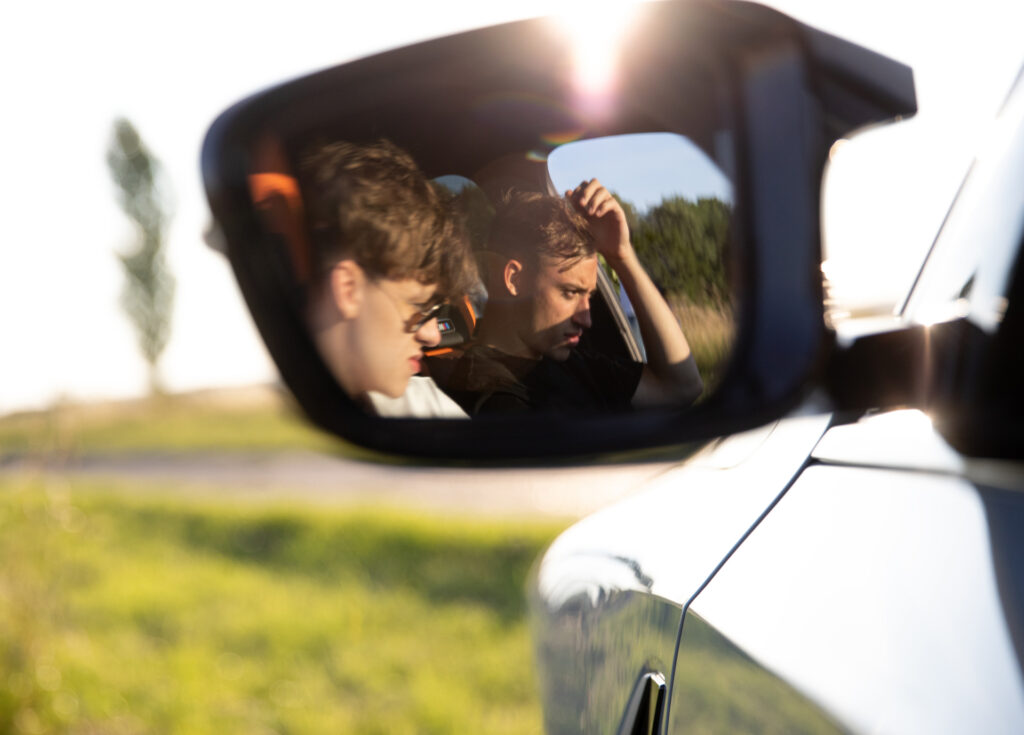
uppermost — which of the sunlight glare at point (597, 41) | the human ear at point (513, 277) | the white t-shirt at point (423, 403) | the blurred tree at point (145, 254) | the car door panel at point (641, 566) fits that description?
the sunlight glare at point (597, 41)

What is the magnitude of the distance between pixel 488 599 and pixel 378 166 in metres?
6.33

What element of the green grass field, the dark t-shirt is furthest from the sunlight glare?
the green grass field

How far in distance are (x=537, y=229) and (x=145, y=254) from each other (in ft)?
108

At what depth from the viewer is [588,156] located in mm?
1072

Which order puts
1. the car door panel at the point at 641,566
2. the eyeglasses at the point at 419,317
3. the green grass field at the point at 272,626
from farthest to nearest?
the green grass field at the point at 272,626 < the car door panel at the point at 641,566 < the eyeglasses at the point at 419,317

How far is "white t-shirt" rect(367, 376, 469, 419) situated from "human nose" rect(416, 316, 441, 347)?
52mm

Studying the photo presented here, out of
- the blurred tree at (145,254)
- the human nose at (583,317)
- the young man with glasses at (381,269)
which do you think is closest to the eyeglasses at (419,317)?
the young man with glasses at (381,269)

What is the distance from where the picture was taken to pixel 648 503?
1650 millimetres

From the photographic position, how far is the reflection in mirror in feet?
3.29

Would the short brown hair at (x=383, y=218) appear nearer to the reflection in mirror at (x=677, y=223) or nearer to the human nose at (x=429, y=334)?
the human nose at (x=429, y=334)

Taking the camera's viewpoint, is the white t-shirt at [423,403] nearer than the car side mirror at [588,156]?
No

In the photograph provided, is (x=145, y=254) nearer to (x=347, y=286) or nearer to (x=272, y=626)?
(x=272, y=626)

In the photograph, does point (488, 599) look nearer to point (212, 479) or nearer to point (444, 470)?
point (444, 470)

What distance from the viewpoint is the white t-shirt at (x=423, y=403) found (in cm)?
115
